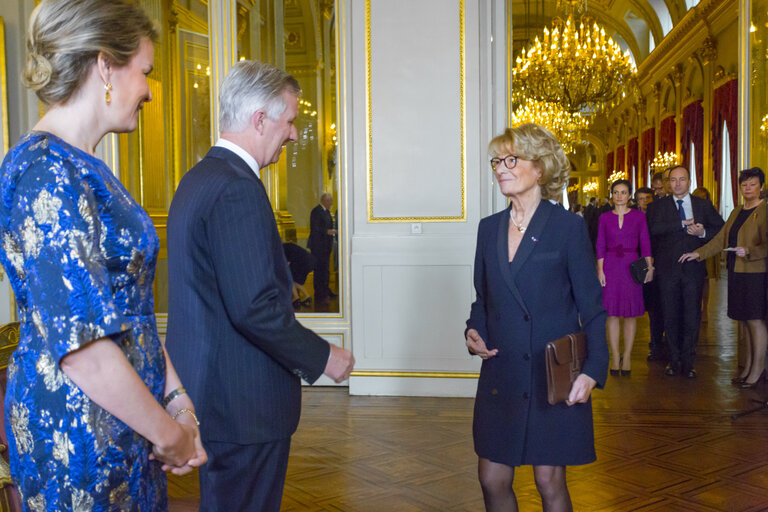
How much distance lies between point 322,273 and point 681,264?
10.0ft

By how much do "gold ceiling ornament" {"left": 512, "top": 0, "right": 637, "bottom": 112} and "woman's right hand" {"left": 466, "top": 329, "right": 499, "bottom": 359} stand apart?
860 centimetres

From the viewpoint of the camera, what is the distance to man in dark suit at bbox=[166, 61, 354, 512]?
5.53 feet

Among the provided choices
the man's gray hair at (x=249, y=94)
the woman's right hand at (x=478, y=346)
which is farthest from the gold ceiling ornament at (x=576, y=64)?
the man's gray hair at (x=249, y=94)

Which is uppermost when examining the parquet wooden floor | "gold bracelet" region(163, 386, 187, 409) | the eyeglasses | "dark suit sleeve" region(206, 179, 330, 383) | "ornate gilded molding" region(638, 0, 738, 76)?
"ornate gilded molding" region(638, 0, 738, 76)

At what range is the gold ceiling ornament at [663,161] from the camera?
1706cm

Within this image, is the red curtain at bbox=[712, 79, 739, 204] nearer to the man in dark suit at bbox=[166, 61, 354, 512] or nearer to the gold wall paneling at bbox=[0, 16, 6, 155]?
the gold wall paneling at bbox=[0, 16, 6, 155]

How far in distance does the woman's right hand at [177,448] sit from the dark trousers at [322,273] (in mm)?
4648

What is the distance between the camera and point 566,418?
7.72 feet

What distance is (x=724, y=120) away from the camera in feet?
43.9

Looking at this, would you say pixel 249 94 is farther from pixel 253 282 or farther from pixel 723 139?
pixel 723 139

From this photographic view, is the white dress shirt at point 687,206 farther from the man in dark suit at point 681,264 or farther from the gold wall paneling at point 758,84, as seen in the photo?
the gold wall paneling at point 758,84

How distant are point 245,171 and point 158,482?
2.47 ft

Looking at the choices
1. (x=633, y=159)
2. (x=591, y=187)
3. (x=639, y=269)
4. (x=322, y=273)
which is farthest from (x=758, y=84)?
(x=591, y=187)

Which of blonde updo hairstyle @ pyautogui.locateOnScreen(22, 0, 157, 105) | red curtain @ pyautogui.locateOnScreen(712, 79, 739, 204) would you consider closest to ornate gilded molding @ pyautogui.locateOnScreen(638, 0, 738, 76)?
red curtain @ pyautogui.locateOnScreen(712, 79, 739, 204)
